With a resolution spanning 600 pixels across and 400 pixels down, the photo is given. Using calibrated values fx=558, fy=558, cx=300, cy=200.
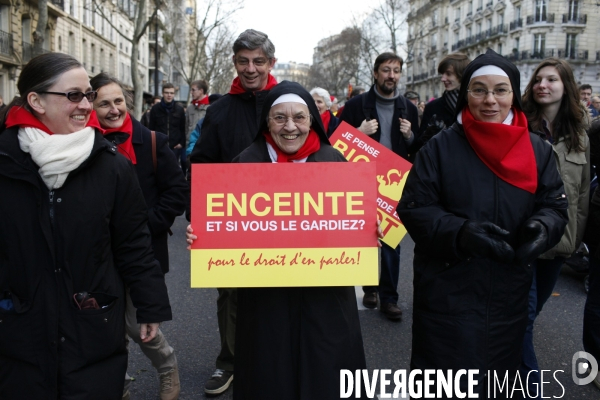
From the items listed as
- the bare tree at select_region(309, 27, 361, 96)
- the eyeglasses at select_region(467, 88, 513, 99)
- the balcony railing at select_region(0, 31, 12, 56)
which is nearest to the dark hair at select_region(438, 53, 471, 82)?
the eyeglasses at select_region(467, 88, 513, 99)

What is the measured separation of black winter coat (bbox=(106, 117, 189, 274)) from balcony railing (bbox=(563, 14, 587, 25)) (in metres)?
59.2

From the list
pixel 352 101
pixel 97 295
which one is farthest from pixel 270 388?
pixel 352 101

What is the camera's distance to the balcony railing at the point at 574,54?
54.0 meters

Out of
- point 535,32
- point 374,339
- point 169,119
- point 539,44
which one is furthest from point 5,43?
point 539,44

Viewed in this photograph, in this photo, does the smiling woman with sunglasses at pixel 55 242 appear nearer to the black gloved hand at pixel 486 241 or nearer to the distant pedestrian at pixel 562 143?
the black gloved hand at pixel 486 241

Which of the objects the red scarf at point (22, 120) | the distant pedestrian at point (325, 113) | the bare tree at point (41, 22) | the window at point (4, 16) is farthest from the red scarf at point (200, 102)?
the window at point (4, 16)

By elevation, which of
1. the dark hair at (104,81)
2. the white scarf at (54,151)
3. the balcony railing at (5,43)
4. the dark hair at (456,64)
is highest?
the balcony railing at (5,43)

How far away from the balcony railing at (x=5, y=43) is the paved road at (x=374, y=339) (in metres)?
26.3

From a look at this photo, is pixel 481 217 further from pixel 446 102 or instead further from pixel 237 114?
pixel 446 102

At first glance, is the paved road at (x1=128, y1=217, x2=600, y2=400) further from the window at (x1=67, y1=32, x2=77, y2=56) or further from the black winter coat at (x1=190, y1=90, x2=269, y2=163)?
the window at (x1=67, y1=32, x2=77, y2=56)

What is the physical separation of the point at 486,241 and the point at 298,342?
977 millimetres

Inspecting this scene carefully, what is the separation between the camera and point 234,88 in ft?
11.9

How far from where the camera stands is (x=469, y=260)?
2.44m

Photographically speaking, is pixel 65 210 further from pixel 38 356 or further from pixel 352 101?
pixel 352 101
